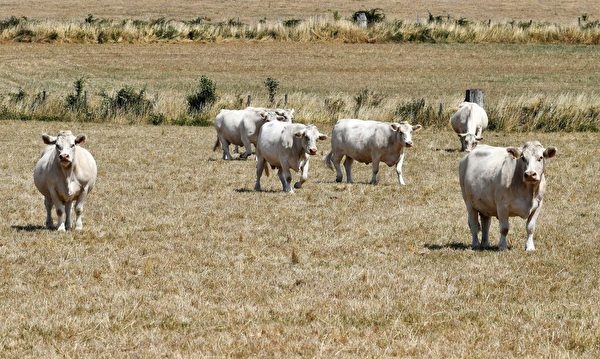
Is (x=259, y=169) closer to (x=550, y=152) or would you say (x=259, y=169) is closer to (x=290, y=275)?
(x=550, y=152)

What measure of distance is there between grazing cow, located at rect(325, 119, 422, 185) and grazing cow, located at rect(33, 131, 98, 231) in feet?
23.8

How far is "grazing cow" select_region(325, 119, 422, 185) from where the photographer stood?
21470 mm

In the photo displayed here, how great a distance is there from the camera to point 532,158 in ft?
44.5

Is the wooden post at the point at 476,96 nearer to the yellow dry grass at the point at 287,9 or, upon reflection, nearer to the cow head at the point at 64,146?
the cow head at the point at 64,146

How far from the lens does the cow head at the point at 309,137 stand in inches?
772

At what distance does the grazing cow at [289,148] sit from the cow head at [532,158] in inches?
247

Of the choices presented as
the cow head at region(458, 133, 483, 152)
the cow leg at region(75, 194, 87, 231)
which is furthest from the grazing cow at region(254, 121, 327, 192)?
the cow head at region(458, 133, 483, 152)

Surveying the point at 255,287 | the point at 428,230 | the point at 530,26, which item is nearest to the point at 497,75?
the point at 530,26

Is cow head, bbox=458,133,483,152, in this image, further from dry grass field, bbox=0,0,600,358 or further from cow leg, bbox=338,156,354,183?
cow leg, bbox=338,156,354,183

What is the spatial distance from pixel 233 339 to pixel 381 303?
6.53 ft

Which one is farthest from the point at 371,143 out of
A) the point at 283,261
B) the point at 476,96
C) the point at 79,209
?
the point at 476,96

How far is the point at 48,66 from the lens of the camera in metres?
53.2

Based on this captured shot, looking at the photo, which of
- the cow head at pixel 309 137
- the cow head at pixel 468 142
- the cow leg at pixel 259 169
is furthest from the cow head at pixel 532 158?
the cow head at pixel 468 142

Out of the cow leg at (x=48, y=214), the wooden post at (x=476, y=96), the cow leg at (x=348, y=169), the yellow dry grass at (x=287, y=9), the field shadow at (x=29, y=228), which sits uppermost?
the cow leg at (x=48, y=214)
